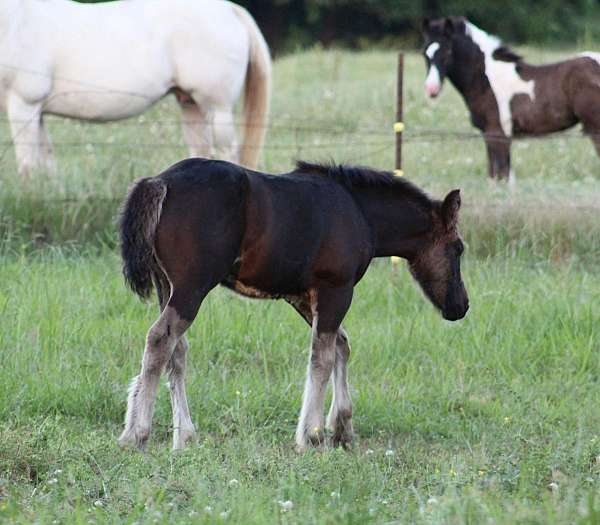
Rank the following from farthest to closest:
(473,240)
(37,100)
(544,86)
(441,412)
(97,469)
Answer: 1. (544,86)
2. (37,100)
3. (473,240)
4. (441,412)
5. (97,469)

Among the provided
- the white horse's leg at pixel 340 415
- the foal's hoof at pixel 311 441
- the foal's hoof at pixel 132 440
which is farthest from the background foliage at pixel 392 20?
the foal's hoof at pixel 132 440

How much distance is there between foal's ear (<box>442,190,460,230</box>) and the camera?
21.2 ft

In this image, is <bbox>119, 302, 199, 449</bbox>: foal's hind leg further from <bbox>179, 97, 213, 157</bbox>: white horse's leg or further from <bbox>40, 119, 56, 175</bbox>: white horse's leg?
<bbox>179, 97, 213, 157</bbox>: white horse's leg

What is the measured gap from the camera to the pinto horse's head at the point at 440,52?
1267cm

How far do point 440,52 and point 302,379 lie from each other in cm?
639

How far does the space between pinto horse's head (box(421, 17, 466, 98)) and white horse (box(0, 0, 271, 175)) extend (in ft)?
6.69

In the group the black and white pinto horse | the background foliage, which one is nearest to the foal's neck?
the black and white pinto horse

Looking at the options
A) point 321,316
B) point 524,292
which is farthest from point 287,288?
point 524,292

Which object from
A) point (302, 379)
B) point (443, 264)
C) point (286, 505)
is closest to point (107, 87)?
point (302, 379)

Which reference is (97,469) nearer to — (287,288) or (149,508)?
(149,508)

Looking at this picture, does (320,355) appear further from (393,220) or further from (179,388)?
(393,220)

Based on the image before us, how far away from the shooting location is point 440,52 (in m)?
12.7

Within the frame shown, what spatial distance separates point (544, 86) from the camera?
12.5 m

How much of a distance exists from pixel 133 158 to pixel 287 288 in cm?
501
